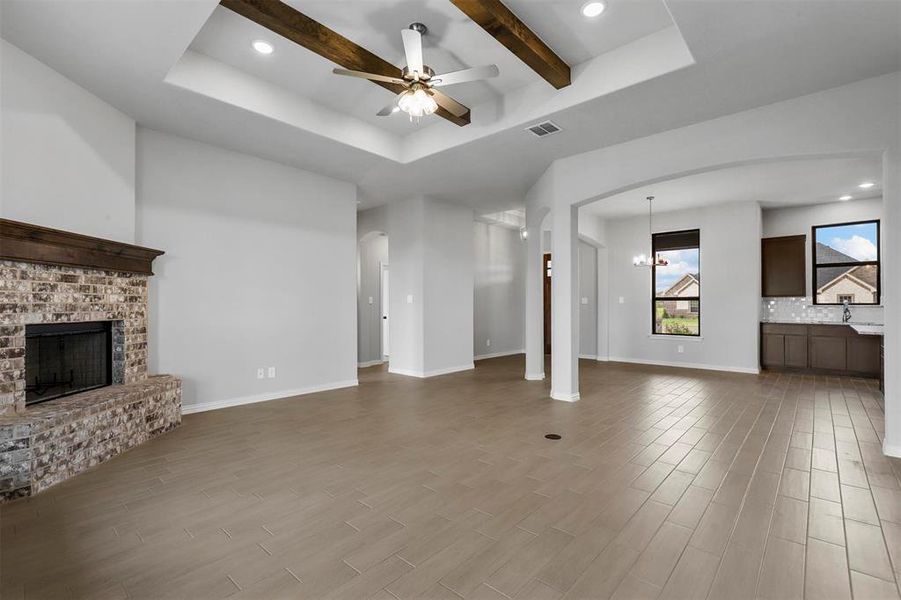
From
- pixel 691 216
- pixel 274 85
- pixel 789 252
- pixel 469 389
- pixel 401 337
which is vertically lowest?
pixel 469 389

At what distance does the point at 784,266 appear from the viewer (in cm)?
756

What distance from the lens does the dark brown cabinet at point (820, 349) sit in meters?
6.64

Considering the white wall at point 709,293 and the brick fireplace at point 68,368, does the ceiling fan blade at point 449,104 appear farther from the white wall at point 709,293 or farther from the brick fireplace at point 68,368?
the white wall at point 709,293

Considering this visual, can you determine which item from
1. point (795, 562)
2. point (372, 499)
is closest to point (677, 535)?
point (795, 562)

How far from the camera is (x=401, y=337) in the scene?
23.8 ft

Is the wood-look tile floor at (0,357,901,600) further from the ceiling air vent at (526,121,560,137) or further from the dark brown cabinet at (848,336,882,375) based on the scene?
the dark brown cabinet at (848,336,882,375)

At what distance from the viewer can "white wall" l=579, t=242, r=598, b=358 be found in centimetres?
937

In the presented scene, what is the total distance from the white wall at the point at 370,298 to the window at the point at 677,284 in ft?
18.7

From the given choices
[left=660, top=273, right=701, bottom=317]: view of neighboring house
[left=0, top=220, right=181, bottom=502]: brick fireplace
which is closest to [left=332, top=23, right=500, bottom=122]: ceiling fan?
[left=0, top=220, right=181, bottom=502]: brick fireplace

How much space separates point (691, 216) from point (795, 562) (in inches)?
293

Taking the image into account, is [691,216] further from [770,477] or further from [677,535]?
[677,535]

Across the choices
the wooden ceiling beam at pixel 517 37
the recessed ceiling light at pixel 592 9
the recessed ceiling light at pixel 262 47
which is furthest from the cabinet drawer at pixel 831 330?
the recessed ceiling light at pixel 262 47

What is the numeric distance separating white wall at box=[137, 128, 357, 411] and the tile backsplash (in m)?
7.69

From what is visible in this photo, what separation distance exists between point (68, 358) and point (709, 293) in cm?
929
